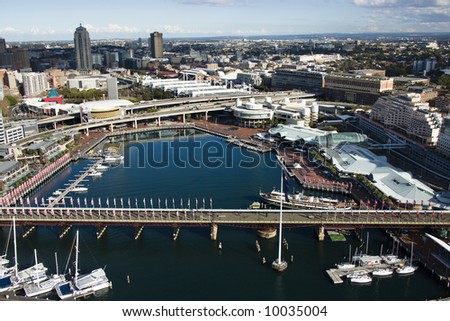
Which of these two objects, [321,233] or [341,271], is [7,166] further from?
[341,271]

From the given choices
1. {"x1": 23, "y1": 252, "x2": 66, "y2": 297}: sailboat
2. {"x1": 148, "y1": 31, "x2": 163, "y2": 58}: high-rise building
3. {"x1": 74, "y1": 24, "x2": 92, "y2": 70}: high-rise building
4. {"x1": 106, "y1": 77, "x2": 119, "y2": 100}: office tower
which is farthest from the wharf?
{"x1": 148, "y1": 31, "x2": 163, "y2": 58}: high-rise building

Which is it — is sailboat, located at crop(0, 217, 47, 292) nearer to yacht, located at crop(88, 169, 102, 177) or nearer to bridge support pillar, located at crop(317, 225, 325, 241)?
bridge support pillar, located at crop(317, 225, 325, 241)

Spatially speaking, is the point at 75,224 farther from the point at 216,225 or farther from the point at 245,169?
the point at 245,169

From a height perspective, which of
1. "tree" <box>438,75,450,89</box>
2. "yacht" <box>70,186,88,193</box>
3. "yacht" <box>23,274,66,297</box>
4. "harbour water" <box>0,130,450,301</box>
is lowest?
A: "harbour water" <box>0,130,450,301</box>

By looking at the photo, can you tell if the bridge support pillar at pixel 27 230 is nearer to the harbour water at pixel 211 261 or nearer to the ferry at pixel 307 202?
the harbour water at pixel 211 261

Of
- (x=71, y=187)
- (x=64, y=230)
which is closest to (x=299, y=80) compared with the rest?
(x=71, y=187)
